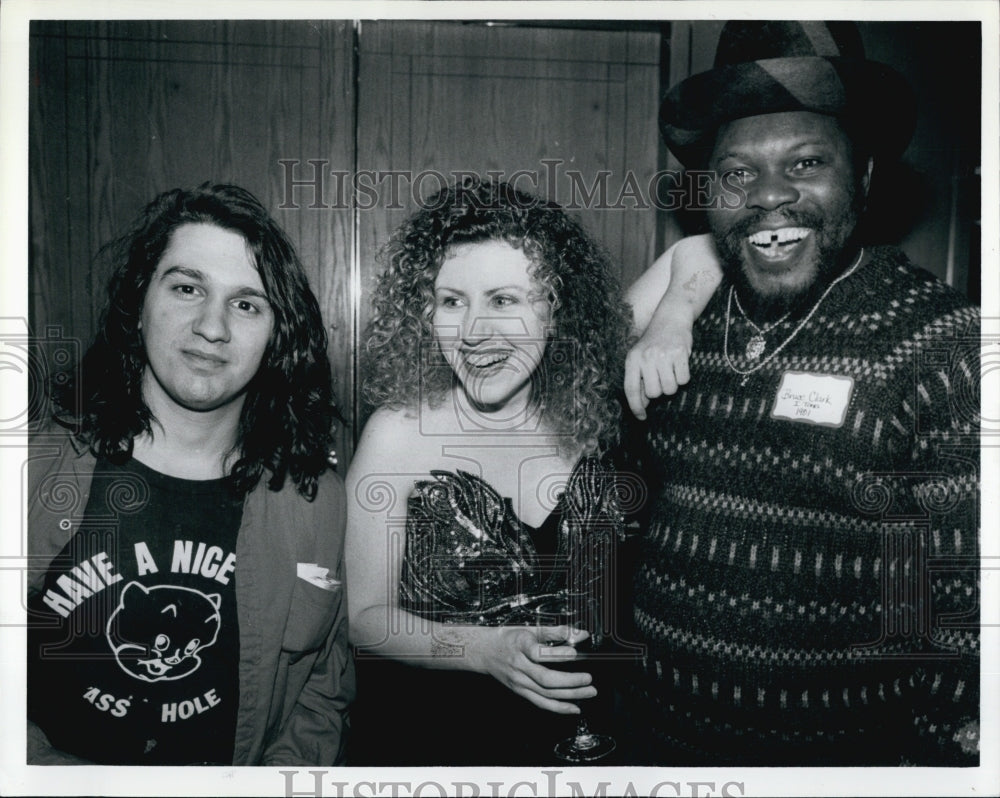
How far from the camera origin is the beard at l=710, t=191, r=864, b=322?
5.37 ft

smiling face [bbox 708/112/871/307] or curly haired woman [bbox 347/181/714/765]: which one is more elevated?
smiling face [bbox 708/112/871/307]

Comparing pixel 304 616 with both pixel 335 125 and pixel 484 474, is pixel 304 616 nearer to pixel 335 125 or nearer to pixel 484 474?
pixel 484 474

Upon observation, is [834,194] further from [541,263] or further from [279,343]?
[279,343]

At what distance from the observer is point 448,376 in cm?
169

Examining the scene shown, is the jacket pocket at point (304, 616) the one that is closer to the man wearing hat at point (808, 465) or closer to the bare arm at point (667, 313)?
the man wearing hat at point (808, 465)

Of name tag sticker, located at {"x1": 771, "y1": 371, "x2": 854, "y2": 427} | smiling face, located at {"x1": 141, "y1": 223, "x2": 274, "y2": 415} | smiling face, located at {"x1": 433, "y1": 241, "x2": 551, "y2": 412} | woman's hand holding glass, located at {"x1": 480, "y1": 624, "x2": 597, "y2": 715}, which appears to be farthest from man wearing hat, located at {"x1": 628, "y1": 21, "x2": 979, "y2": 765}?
smiling face, located at {"x1": 141, "y1": 223, "x2": 274, "y2": 415}

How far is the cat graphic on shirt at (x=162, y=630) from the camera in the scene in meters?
1.69

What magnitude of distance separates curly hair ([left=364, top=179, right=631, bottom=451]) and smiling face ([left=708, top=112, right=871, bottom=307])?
0.95 ft

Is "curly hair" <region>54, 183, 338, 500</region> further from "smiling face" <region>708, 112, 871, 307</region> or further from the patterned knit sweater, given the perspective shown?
"smiling face" <region>708, 112, 871, 307</region>

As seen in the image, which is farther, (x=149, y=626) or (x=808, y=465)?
(x=149, y=626)

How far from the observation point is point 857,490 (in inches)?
63.1

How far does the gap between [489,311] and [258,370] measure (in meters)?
0.49

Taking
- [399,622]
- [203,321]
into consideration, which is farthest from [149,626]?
[203,321]

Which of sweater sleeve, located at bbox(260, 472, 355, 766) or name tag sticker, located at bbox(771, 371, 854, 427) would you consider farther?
sweater sleeve, located at bbox(260, 472, 355, 766)
